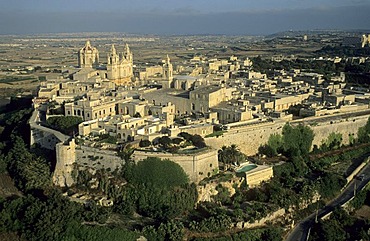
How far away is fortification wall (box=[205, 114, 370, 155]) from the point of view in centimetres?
2427

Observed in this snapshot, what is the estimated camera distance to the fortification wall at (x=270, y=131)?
24.3 meters

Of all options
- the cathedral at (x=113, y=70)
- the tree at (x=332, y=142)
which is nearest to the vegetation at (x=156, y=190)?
the tree at (x=332, y=142)

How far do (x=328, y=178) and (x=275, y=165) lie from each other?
263 cm

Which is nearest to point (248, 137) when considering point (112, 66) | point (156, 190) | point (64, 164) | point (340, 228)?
point (156, 190)

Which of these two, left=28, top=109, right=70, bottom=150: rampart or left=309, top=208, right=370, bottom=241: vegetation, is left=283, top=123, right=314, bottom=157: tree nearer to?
left=309, top=208, right=370, bottom=241: vegetation

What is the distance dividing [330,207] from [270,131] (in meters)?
6.01

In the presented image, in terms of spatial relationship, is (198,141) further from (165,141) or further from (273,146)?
(273,146)

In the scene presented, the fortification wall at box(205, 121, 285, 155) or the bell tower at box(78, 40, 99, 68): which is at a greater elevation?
the bell tower at box(78, 40, 99, 68)

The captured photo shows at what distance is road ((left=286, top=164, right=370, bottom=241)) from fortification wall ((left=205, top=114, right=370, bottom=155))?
10.6ft

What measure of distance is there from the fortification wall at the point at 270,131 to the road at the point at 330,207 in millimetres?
3246

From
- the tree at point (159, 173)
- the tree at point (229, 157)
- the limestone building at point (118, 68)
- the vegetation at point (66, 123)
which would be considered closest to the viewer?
the tree at point (159, 173)

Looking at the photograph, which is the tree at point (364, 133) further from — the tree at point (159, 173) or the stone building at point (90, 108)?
the stone building at point (90, 108)

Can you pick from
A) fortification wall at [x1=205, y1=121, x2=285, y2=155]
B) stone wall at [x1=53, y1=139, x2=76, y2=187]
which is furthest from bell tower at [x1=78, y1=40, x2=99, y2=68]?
fortification wall at [x1=205, y1=121, x2=285, y2=155]

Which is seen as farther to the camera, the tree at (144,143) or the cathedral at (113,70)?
the cathedral at (113,70)
